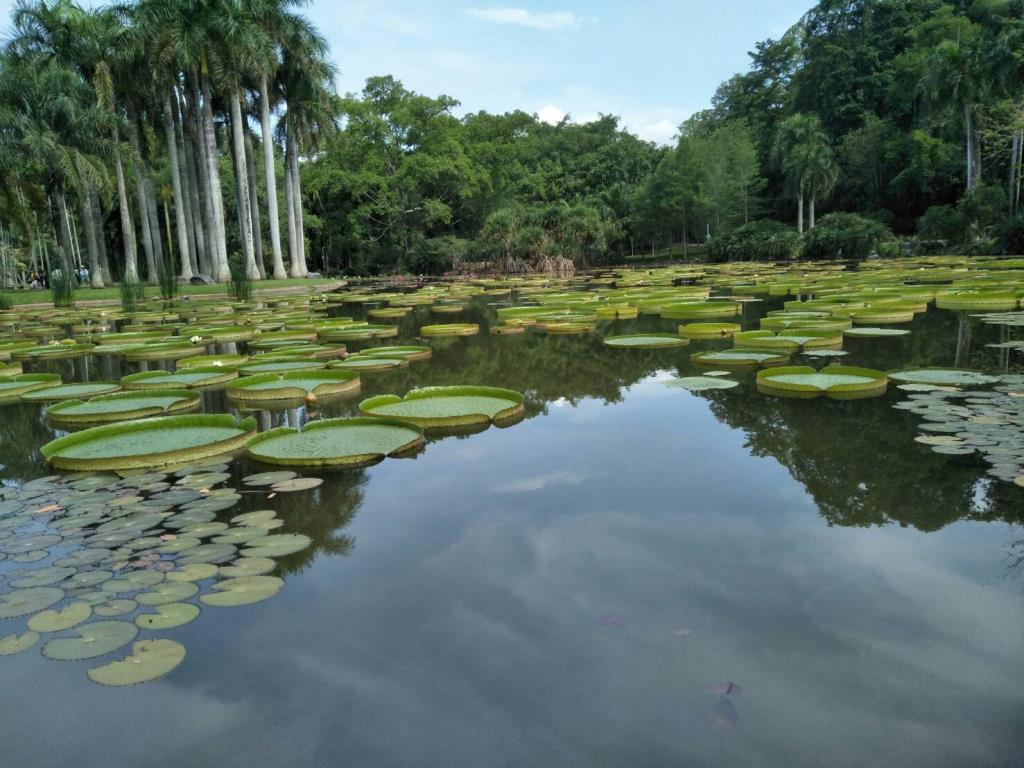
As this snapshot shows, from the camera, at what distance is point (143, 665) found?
1.56m

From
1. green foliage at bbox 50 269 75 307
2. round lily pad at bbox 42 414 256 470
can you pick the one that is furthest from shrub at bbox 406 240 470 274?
round lily pad at bbox 42 414 256 470

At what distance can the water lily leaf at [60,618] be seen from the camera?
67.0 inches

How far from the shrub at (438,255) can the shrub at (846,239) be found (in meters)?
15.4

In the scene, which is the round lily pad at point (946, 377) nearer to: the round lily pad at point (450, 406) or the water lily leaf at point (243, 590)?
the round lily pad at point (450, 406)

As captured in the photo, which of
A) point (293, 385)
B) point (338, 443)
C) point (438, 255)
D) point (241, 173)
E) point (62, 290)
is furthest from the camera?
point (438, 255)

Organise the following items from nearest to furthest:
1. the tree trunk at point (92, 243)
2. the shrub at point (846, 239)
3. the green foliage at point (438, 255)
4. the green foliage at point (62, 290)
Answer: the green foliage at point (62, 290), the tree trunk at point (92, 243), the shrub at point (846, 239), the green foliage at point (438, 255)

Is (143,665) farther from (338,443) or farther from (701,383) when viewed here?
(701,383)

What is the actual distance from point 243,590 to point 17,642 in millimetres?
541

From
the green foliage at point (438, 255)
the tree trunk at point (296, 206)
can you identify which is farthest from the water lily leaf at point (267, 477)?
the green foliage at point (438, 255)

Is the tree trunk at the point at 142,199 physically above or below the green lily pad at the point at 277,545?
above

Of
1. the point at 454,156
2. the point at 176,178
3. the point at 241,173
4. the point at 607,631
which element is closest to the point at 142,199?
the point at 176,178

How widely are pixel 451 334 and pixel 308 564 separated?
5858 mm

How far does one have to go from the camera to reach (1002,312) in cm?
741

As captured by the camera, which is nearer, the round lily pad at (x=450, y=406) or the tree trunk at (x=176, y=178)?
Answer: the round lily pad at (x=450, y=406)
